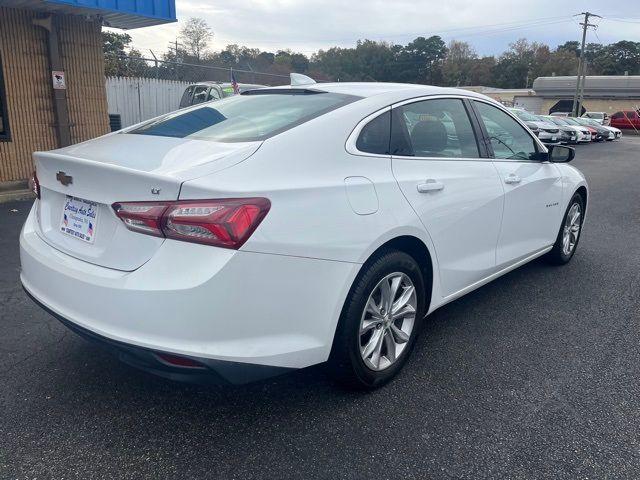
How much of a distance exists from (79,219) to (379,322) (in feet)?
5.30

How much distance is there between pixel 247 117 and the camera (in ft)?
10.0

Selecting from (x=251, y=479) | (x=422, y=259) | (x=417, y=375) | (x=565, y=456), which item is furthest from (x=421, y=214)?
(x=251, y=479)

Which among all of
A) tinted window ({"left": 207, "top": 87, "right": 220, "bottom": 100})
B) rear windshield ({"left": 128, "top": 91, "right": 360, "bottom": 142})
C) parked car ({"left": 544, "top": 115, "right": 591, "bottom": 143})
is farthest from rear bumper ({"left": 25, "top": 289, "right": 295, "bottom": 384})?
parked car ({"left": 544, "top": 115, "right": 591, "bottom": 143})

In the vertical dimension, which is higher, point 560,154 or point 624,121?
point 560,154

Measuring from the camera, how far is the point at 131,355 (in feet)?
7.57

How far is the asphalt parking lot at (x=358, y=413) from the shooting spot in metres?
2.36

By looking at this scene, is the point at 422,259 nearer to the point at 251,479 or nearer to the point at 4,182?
the point at 251,479

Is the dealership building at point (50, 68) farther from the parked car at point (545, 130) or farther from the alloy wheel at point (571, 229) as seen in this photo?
the parked car at point (545, 130)

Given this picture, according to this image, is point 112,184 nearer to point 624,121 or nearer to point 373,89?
point 373,89

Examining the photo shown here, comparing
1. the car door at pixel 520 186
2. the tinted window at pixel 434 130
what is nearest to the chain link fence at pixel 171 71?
the car door at pixel 520 186

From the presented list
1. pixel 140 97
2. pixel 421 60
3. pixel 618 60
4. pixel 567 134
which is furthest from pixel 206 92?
pixel 618 60

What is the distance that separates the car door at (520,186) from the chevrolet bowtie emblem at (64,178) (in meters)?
2.71

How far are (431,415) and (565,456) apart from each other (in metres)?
0.63

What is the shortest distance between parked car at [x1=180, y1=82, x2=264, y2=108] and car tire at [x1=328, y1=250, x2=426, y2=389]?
455 inches
